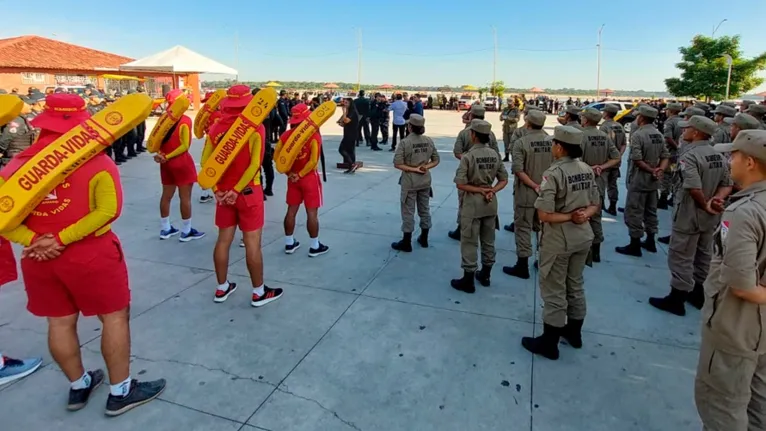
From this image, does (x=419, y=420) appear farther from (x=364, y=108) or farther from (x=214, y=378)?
(x=364, y=108)

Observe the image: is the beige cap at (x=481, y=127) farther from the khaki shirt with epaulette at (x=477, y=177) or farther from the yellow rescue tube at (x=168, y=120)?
the yellow rescue tube at (x=168, y=120)

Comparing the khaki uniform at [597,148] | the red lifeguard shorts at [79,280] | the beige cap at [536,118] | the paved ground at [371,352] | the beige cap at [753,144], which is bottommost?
the paved ground at [371,352]

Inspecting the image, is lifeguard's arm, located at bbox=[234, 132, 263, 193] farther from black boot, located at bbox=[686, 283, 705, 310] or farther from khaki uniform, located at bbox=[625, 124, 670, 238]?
khaki uniform, located at bbox=[625, 124, 670, 238]

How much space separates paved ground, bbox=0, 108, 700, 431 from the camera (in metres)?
2.71

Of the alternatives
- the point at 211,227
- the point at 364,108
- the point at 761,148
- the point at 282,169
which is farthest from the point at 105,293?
the point at 364,108

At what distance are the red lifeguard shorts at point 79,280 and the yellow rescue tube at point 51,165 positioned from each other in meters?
0.29

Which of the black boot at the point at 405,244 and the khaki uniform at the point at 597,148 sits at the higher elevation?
the khaki uniform at the point at 597,148

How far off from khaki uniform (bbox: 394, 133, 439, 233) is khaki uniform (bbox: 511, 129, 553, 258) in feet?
3.44

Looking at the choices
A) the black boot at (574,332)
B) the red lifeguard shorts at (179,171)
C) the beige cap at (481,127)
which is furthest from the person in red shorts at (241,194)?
the black boot at (574,332)

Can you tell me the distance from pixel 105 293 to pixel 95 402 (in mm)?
747

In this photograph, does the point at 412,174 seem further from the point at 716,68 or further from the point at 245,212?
the point at 716,68

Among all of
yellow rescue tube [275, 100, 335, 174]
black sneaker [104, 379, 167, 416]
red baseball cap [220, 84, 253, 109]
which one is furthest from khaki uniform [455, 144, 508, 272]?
black sneaker [104, 379, 167, 416]

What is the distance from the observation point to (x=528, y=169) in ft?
15.7

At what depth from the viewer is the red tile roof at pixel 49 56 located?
1123 inches
